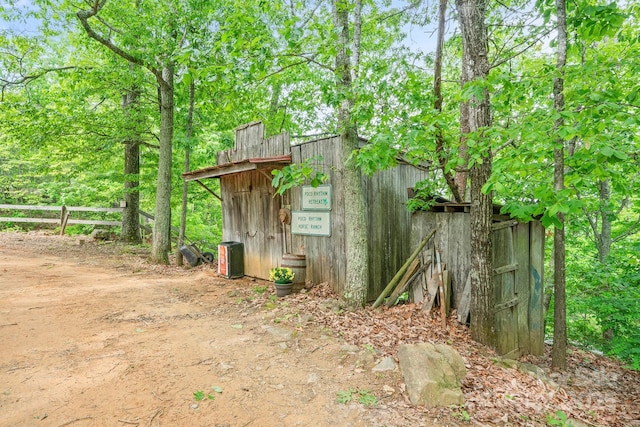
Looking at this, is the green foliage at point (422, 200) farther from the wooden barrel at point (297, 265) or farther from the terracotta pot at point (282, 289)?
the terracotta pot at point (282, 289)

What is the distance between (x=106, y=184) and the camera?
13367mm

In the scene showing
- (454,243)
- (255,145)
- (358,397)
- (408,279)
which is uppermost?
(255,145)

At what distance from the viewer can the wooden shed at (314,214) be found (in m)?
6.46

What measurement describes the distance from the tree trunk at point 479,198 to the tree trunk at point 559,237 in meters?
0.78

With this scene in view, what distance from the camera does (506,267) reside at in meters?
5.28

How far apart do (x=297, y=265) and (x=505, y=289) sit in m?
3.57

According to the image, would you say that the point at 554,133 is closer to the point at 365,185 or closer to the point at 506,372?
the point at 506,372

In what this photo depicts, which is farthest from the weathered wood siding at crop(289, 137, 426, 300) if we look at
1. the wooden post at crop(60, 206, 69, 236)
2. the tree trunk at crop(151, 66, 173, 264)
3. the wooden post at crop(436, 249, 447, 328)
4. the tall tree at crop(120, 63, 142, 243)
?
the wooden post at crop(60, 206, 69, 236)

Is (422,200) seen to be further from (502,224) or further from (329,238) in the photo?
(329,238)

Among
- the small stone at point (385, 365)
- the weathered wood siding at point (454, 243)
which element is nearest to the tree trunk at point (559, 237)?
the weathered wood siding at point (454, 243)

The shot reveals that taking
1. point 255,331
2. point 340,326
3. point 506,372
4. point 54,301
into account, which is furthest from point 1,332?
point 506,372

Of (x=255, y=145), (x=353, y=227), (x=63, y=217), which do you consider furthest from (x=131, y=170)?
(x=353, y=227)

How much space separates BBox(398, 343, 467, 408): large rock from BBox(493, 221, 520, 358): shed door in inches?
77.4

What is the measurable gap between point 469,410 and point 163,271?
7658 millimetres
